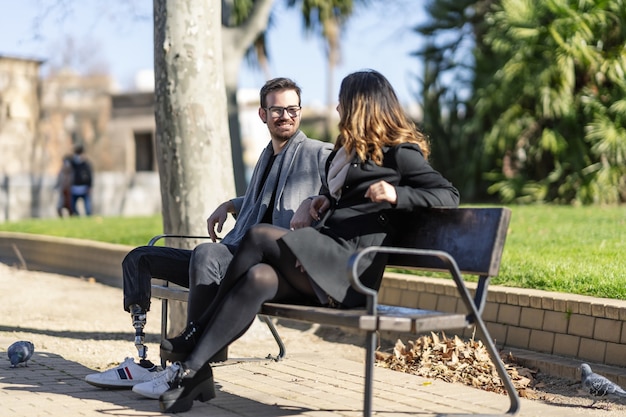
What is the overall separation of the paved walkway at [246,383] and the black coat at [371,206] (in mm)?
738

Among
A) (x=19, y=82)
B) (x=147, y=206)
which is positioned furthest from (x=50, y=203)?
(x=19, y=82)

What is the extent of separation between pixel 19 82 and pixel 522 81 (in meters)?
18.2

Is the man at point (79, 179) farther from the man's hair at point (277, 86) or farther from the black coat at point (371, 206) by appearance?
the black coat at point (371, 206)

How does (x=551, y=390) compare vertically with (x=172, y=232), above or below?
below

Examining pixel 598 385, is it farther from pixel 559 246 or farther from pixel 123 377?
pixel 559 246

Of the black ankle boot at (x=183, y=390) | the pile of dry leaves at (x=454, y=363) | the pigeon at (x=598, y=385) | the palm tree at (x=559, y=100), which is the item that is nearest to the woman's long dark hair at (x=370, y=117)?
the black ankle boot at (x=183, y=390)

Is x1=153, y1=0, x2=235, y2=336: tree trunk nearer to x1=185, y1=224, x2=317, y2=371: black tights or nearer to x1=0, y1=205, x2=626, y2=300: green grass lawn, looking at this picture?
x1=0, y1=205, x2=626, y2=300: green grass lawn

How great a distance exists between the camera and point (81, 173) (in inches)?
784

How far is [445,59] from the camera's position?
17969 mm

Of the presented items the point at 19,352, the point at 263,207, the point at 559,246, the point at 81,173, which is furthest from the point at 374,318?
the point at 81,173

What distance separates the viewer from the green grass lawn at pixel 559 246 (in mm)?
6273

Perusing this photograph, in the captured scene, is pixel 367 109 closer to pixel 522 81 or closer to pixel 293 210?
pixel 293 210

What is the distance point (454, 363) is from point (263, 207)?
157cm

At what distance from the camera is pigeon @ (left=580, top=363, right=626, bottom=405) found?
4.98m
